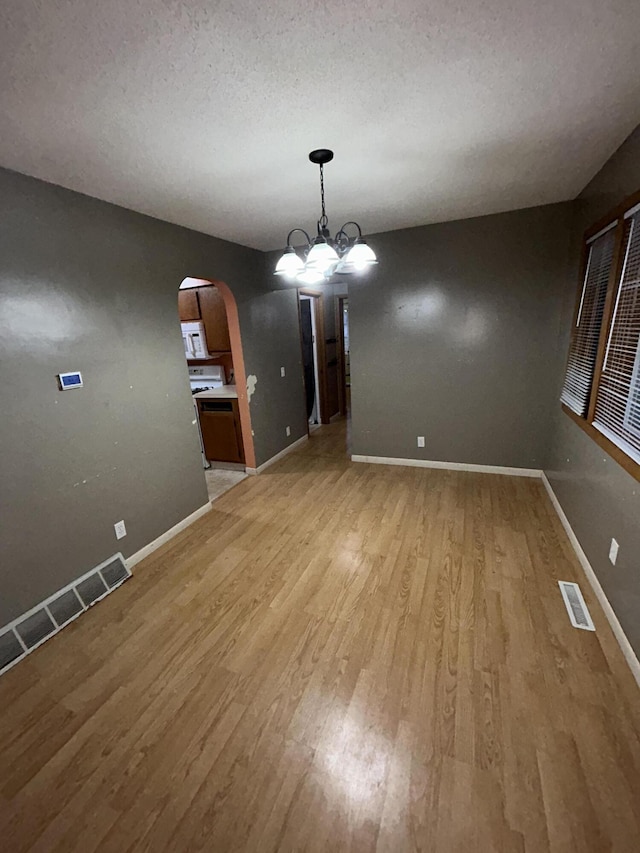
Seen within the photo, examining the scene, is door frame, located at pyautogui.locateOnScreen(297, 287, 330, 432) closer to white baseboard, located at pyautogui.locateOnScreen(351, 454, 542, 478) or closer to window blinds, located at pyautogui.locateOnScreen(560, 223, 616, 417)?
white baseboard, located at pyautogui.locateOnScreen(351, 454, 542, 478)

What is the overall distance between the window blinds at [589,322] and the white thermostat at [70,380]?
130 inches

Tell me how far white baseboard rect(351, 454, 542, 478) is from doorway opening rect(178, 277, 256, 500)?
143 cm

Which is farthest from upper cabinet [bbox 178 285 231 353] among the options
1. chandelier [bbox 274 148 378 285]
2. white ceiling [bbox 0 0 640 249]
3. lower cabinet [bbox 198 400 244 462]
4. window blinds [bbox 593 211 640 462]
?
window blinds [bbox 593 211 640 462]

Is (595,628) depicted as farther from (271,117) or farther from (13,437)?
(13,437)

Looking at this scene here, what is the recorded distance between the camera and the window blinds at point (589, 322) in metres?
2.27

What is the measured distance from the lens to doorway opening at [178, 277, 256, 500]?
151 inches

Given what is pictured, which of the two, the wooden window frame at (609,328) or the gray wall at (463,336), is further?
the gray wall at (463,336)

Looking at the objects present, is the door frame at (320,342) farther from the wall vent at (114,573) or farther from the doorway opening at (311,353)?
the wall vent at (114,573)

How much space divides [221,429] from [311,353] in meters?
2.33

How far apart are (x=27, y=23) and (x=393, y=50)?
43.3 inches

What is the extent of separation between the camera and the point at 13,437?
1894 mm

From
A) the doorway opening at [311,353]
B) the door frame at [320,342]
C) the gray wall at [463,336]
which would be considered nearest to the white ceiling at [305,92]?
the gray wall at [463,336]

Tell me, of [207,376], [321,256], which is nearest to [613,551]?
[321,256]

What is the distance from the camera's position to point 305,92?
1.36 meters
